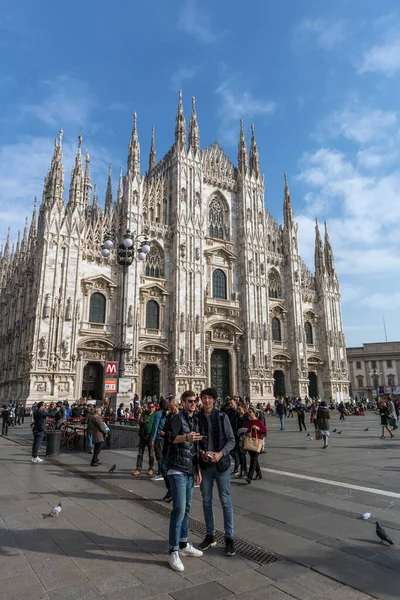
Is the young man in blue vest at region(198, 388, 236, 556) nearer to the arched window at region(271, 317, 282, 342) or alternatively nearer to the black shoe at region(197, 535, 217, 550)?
the black shoe at region(197, 535, 217, 550)

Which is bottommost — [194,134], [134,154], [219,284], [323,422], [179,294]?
[323,422]

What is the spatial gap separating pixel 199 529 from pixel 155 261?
2946cm

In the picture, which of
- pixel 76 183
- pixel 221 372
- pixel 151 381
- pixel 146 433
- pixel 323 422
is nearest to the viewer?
pixel 146 433

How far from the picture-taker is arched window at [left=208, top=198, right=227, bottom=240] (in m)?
38.2

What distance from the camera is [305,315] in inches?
1658

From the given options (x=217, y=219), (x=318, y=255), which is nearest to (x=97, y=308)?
(x=217, y=219)

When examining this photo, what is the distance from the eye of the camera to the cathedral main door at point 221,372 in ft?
115

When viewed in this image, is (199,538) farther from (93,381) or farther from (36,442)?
(93,381)

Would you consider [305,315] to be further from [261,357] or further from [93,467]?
[93,467]

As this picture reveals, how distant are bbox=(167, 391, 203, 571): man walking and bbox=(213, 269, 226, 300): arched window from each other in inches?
1245

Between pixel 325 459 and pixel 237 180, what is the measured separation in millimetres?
33708

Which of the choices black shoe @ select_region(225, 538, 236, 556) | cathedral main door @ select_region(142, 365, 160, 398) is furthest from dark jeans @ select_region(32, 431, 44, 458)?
cathedral main door @ select_region(142, 365, 160, 398)

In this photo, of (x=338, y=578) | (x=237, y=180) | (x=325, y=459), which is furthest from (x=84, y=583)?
(x=237, y=180)

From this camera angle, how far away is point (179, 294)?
3312cm
